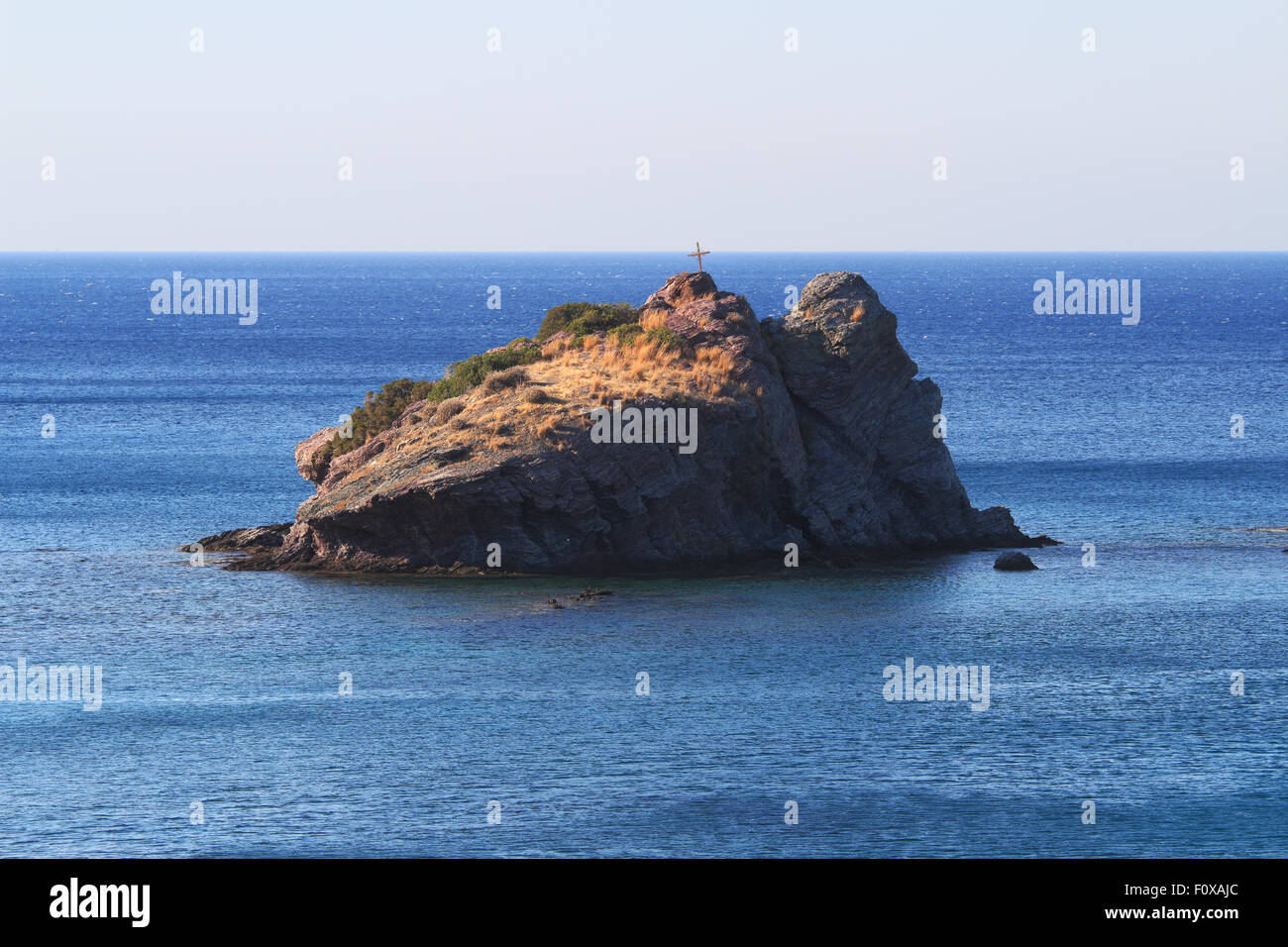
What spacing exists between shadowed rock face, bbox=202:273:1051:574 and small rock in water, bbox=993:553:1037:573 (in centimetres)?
481

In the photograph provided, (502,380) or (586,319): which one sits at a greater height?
(586,319)

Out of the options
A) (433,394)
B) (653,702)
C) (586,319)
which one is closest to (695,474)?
(586,319)

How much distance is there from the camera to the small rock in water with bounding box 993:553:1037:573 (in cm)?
7056

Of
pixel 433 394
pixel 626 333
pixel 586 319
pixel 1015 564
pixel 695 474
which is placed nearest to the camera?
pixel 695 474

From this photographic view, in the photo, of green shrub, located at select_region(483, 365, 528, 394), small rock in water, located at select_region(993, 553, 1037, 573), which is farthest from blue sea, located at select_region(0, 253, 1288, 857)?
green shrub, located at select_region(483, 365, 528, 394)

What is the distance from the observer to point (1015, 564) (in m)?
70.7

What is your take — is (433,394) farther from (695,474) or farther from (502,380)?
(695,474)

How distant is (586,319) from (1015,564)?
26579 millimetres

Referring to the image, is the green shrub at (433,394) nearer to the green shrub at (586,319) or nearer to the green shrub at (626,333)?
the green shrub at (586,319)

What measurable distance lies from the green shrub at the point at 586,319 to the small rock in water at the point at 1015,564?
934 inches

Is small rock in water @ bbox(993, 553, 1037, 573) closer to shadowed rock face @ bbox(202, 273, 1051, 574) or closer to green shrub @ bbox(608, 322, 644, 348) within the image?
shadowed rock face @ bbox(202, 273, 1051, 574)

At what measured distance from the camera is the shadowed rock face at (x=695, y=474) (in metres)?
67.4

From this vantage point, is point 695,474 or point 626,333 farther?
point 626,333

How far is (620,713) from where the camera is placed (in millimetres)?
49438
